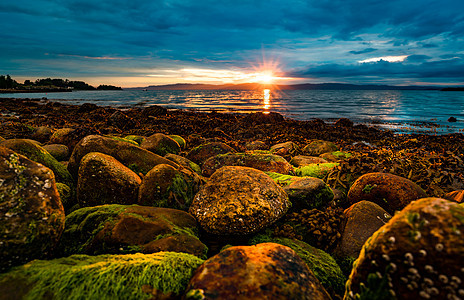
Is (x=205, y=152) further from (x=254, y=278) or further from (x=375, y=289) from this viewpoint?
(x=375, y=289)

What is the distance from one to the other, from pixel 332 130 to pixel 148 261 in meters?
17.9

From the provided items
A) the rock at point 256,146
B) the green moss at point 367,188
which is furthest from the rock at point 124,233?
the rock at point 256,146

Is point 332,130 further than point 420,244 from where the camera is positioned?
Yes

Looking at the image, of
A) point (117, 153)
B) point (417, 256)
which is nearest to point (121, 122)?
point (117, 153)

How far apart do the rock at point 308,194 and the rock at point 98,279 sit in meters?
2.71

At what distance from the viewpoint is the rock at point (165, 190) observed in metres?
4.20

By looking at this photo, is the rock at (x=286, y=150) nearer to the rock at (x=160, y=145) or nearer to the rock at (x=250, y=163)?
the rock at (x=250, y=163)

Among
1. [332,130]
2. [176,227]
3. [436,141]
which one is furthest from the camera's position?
[332,130]

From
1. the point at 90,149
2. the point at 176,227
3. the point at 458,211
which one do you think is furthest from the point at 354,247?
the point at 90,149

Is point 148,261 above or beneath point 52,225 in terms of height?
beneath

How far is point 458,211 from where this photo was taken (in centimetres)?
165

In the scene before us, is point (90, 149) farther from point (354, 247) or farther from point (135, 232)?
point (354, 247)

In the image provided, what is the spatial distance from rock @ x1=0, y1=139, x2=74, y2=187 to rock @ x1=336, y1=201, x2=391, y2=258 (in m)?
5.47

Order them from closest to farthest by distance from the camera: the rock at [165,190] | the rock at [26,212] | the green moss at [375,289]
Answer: the green moss at [375,289] < the rock at [26,212] < the rock at [165,190]
